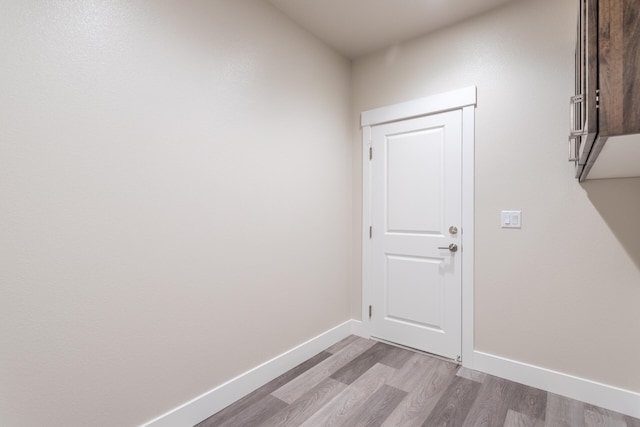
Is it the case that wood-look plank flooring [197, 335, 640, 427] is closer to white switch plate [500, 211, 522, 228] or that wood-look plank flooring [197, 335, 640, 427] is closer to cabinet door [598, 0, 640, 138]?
white switch plate [500, 211, 522, 228]

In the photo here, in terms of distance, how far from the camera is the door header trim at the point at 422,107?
2.43 m

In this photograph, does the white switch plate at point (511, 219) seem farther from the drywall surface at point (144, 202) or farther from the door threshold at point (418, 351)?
the drywall surface at point (144, 202)

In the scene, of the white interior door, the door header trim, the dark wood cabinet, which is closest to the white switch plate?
the white interior door

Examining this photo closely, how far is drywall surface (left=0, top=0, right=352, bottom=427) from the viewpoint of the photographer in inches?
50.6

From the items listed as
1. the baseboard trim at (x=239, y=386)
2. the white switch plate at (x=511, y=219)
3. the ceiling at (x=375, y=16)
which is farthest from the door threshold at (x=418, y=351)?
the ceiling at (x=375, y=16)

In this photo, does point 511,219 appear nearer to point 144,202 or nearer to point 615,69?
point 615,69

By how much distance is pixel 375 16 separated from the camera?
240 centimetres

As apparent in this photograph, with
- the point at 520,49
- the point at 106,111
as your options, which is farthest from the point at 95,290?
the point at 520,49

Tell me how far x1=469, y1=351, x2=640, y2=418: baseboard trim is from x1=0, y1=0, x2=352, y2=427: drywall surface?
1.42 metres

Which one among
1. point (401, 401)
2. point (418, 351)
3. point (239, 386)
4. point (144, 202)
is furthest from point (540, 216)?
point (144, 202)

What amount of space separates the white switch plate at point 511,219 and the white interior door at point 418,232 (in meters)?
0.30

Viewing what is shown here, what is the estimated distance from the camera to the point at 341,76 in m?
3.02

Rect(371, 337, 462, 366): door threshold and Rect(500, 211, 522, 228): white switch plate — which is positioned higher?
Rect(500, 211, 522, 228): white switch plate

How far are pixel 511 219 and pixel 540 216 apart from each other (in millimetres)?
170
